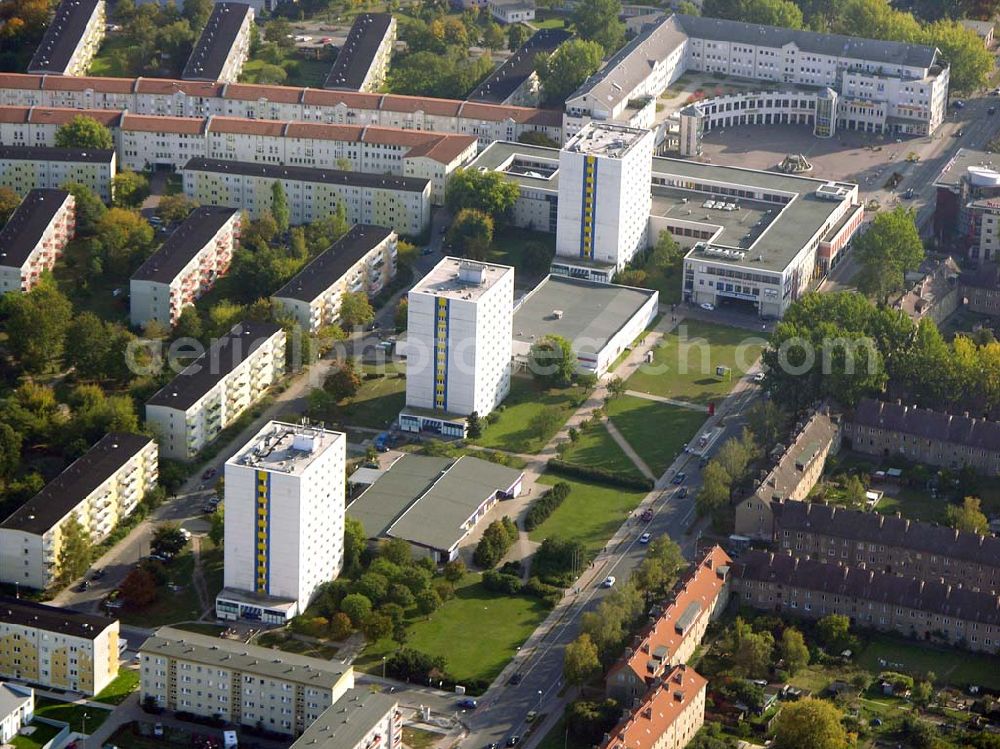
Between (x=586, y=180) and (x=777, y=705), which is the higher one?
(x=586, y=180)

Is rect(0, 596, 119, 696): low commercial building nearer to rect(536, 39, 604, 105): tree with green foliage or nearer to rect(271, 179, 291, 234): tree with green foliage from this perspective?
rect(271, 179, 291, 234): tree with green foliage

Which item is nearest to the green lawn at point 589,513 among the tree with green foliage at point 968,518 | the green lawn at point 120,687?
the tree with green foliage at point 968,518

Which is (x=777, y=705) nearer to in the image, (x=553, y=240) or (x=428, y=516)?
(x=428, y=516)

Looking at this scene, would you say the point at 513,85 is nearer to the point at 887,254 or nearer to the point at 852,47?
the point at 852,47

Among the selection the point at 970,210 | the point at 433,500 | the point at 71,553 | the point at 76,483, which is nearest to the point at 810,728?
the point at 433,500

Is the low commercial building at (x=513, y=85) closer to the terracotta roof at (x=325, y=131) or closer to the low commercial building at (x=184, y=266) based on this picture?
the terracotta roof at (x=325, y=131)

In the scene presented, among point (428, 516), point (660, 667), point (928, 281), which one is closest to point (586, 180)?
point (928, 281)
